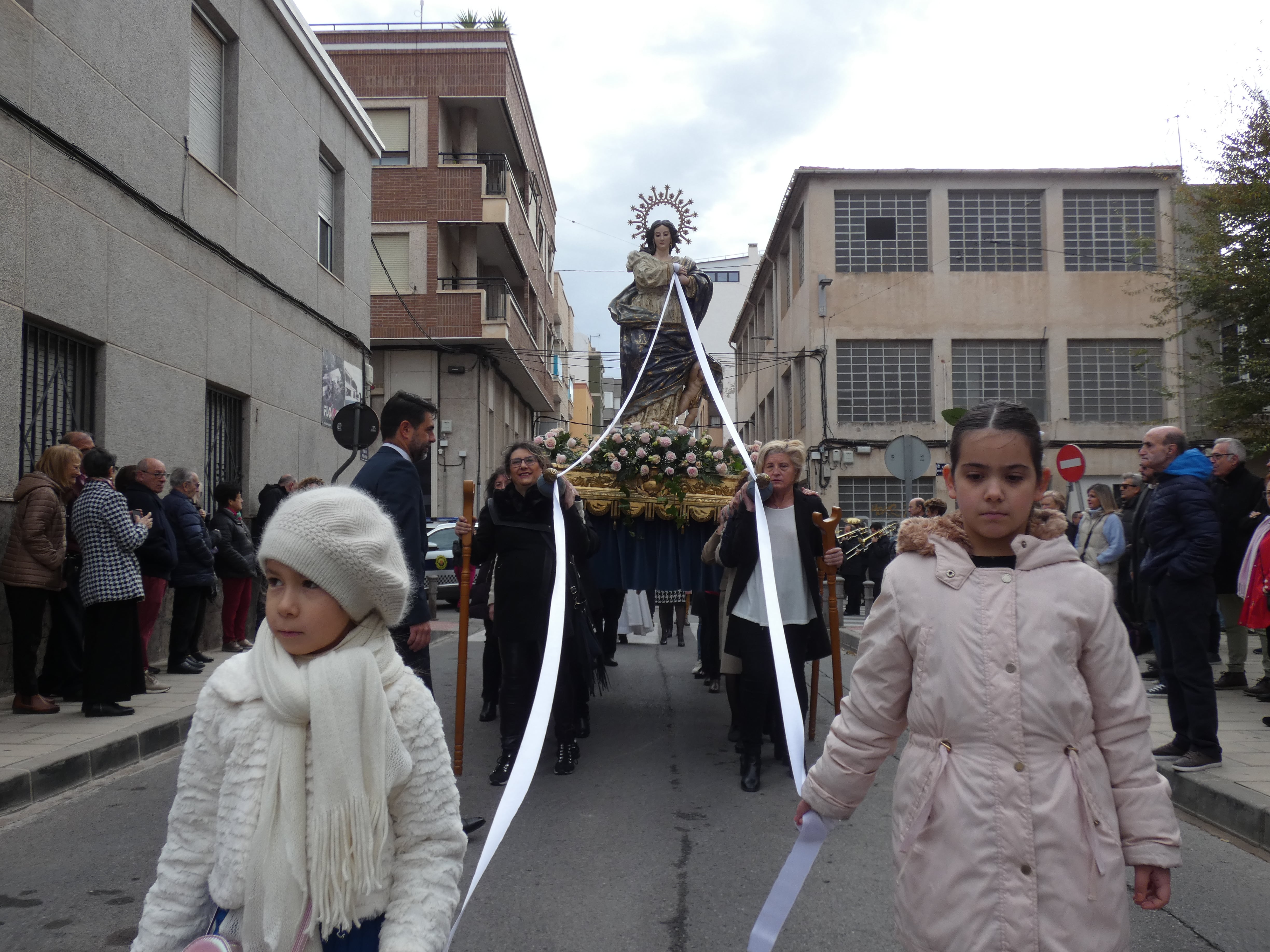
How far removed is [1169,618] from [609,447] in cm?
374

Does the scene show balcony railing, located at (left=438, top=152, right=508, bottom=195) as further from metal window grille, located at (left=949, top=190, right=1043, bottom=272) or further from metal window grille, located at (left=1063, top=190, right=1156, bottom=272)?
metal window grille, located at (left=1063, top=190, right=1156, bottom=272)

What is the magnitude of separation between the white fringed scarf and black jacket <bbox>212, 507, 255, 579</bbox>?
962 cm

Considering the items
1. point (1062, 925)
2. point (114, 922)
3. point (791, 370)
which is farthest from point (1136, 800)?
point (791, 370)

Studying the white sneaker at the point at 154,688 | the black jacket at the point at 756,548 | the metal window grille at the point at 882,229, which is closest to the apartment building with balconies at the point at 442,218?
the metal window grille at the point at 882,229

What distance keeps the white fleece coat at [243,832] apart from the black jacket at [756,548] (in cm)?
427

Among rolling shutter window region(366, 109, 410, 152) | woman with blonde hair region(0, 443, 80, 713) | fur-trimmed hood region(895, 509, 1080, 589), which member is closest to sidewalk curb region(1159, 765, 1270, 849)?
fur-trimmed hood region(895, 509, 1080, 589)

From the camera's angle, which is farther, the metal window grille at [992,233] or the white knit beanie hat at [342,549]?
the metal window grille at [992,233]

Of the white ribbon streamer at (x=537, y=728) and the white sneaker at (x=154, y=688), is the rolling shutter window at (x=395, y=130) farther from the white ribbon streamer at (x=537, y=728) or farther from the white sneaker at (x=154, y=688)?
the white ribbon streamer at (x=537, y=728)

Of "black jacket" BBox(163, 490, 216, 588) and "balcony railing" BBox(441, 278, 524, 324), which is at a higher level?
"balcony railing" BBox(441, 278, 524, 324)

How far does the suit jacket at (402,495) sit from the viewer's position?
16.8 ft

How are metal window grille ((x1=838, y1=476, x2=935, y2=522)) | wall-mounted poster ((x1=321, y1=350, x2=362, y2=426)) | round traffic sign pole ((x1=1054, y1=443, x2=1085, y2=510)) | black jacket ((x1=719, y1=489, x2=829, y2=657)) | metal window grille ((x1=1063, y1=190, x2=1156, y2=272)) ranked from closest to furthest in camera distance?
black jacket ((x1=719, y1=489, x2=829, y2=657)) < round traffic sign pole ((x1=1054, y1=443, x2=1085, y2=510)) < wall-mounted poster ((x1=321, y1=350, x2=362, y2=426)) < metal window grille ((x1=1063, y1=190, x2=1156, y2=272)) < metal window grille ((x1=838, y1=476, x2=935, y2=522))

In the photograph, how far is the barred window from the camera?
95.9 ft

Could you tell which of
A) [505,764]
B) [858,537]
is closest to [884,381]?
[858,537]

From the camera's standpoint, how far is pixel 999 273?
1141 inches
